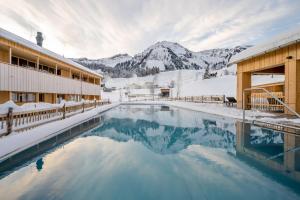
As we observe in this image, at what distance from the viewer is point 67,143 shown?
7.46 m

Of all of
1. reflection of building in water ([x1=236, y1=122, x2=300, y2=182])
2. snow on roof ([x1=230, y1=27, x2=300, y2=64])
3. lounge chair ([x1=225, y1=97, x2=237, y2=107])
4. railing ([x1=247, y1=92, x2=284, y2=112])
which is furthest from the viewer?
lounge chair ([x1=225, y1=97, x2=237, y2=107])

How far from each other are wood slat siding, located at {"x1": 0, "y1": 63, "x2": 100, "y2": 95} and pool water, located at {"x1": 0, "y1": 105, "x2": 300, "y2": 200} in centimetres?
719

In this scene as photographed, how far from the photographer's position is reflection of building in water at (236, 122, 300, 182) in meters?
4.77

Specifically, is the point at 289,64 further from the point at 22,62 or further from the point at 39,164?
the point at 22,62

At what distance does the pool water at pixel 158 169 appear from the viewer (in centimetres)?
360

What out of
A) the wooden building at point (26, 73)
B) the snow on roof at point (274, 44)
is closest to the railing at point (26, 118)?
the wooden building at point (26, 73)

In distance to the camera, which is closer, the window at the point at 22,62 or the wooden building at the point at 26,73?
the wooden building at the point at 26,73

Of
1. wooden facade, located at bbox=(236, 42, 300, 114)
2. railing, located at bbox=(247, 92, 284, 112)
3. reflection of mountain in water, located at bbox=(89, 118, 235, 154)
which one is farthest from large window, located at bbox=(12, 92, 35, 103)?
wooden facade, located at bbox=(236, 42, 300, 114)

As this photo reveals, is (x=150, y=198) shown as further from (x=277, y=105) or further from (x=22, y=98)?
(x=22, y=98)

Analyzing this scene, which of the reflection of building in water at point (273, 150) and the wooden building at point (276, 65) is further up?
the wooden building at point (276, 65)

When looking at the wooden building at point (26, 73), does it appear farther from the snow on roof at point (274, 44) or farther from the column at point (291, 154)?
the snow on roof at point (274, 44)

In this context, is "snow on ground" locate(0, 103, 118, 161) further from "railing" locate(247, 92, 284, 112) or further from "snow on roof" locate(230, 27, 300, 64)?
"railing" locate(247, 92, 284, 112)

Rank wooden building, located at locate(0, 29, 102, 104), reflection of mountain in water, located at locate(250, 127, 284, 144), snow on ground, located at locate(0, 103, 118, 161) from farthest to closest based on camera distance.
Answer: wooden building, located at locate(0, 29, 102, 104), reflection of mountain in water, located at locate(250, 127, 284, 144), snow on ground, located at locate(0, 103, 118, 161)

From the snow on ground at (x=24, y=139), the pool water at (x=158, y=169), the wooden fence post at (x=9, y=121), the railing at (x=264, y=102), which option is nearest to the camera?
the pool water at (x=158, y=169)
